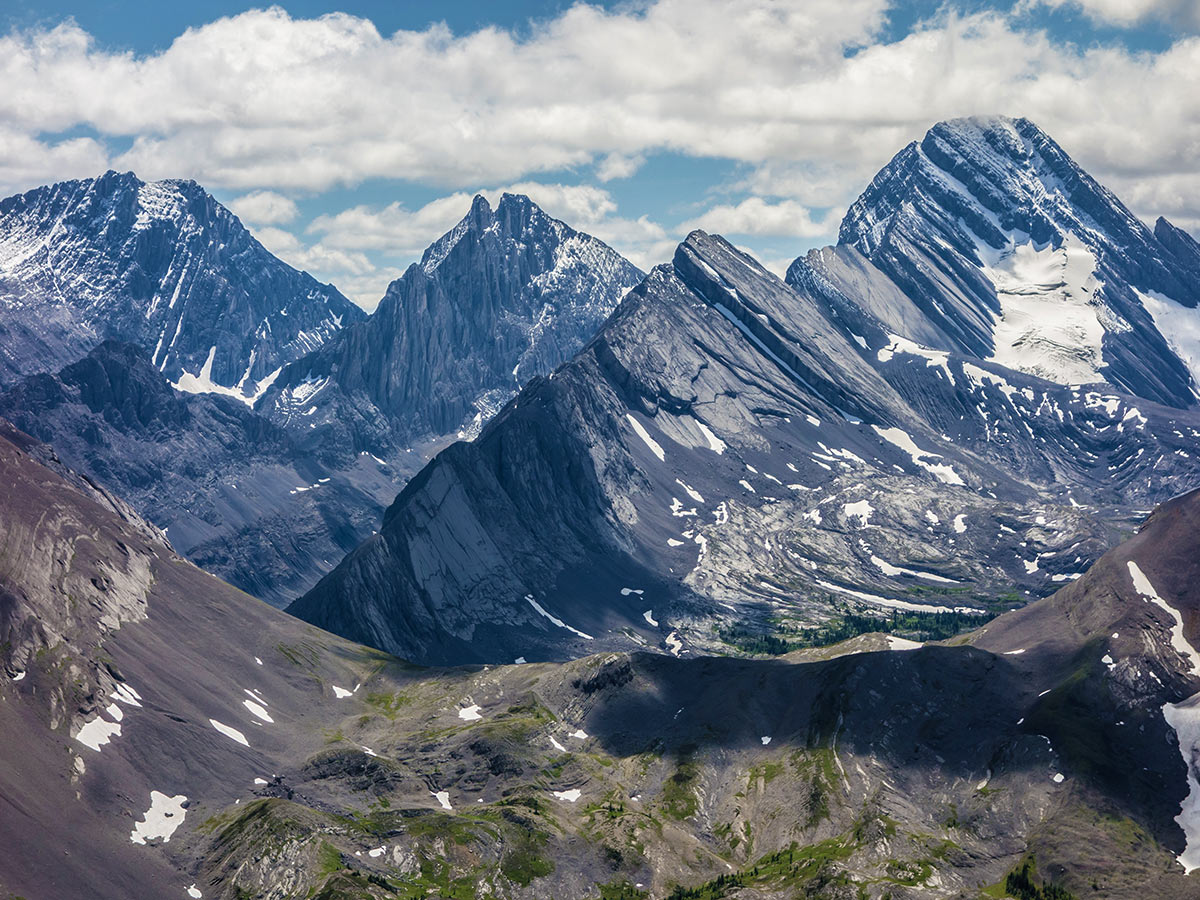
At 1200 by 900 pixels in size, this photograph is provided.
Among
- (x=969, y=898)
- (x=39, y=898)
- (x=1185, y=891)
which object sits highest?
(x=1185, y=891)

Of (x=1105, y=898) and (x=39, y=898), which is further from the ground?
(x=1105, y=898)

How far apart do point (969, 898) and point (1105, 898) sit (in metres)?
21.6

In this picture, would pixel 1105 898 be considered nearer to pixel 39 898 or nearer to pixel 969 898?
pixel 969 898

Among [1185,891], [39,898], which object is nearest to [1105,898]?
[1185,891]

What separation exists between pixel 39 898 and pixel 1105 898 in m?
166

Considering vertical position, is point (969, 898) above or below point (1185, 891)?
below

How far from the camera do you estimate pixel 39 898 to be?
630 feet

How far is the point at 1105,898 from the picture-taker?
655 ft

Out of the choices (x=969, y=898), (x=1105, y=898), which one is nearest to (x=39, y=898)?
(x=969, y=898)

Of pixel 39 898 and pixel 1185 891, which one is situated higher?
pixel 1185 891

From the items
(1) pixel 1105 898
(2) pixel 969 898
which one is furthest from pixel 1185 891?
(2) pixel 969 898

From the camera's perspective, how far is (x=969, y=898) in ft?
655

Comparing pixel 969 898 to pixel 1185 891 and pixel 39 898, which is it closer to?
pixel 1185 891
